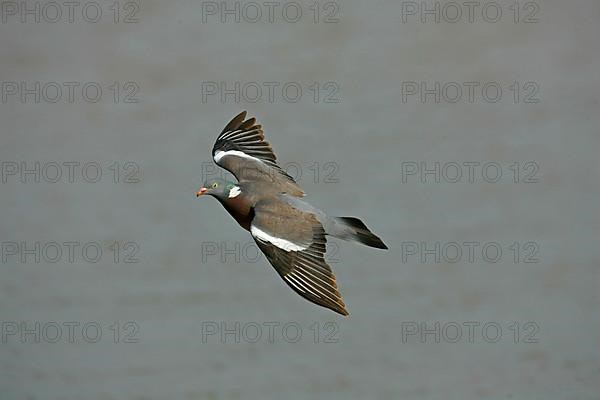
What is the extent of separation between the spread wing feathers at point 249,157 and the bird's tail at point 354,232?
0.16 metres

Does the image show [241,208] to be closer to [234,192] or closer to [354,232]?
[234,192]

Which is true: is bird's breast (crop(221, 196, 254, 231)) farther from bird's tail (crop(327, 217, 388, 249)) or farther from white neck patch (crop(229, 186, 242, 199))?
bird's tail (crop(327, 217, 388, 249))

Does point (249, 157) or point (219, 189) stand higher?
point (249, 157)

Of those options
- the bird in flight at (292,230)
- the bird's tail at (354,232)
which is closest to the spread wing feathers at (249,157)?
the bird in flight at (292,230)

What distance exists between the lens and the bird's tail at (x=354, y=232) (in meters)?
2.26

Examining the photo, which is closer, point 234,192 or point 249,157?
point 234,192

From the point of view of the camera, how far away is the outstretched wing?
87.9 inches

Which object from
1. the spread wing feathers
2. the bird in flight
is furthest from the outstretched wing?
the spread wing feathers

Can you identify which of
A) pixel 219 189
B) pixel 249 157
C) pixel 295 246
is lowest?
pixel 295 246

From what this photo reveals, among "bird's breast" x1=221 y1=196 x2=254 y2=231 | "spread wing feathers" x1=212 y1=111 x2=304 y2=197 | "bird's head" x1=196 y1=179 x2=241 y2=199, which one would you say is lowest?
"bird's breast" x1=221 y1=196 x2=254 y2=231

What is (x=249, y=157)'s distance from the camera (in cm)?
261

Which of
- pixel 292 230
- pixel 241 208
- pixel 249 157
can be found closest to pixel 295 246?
pixel 292 230

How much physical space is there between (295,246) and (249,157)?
1.32 feet

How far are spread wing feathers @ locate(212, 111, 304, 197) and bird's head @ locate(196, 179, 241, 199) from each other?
0.42 feet
